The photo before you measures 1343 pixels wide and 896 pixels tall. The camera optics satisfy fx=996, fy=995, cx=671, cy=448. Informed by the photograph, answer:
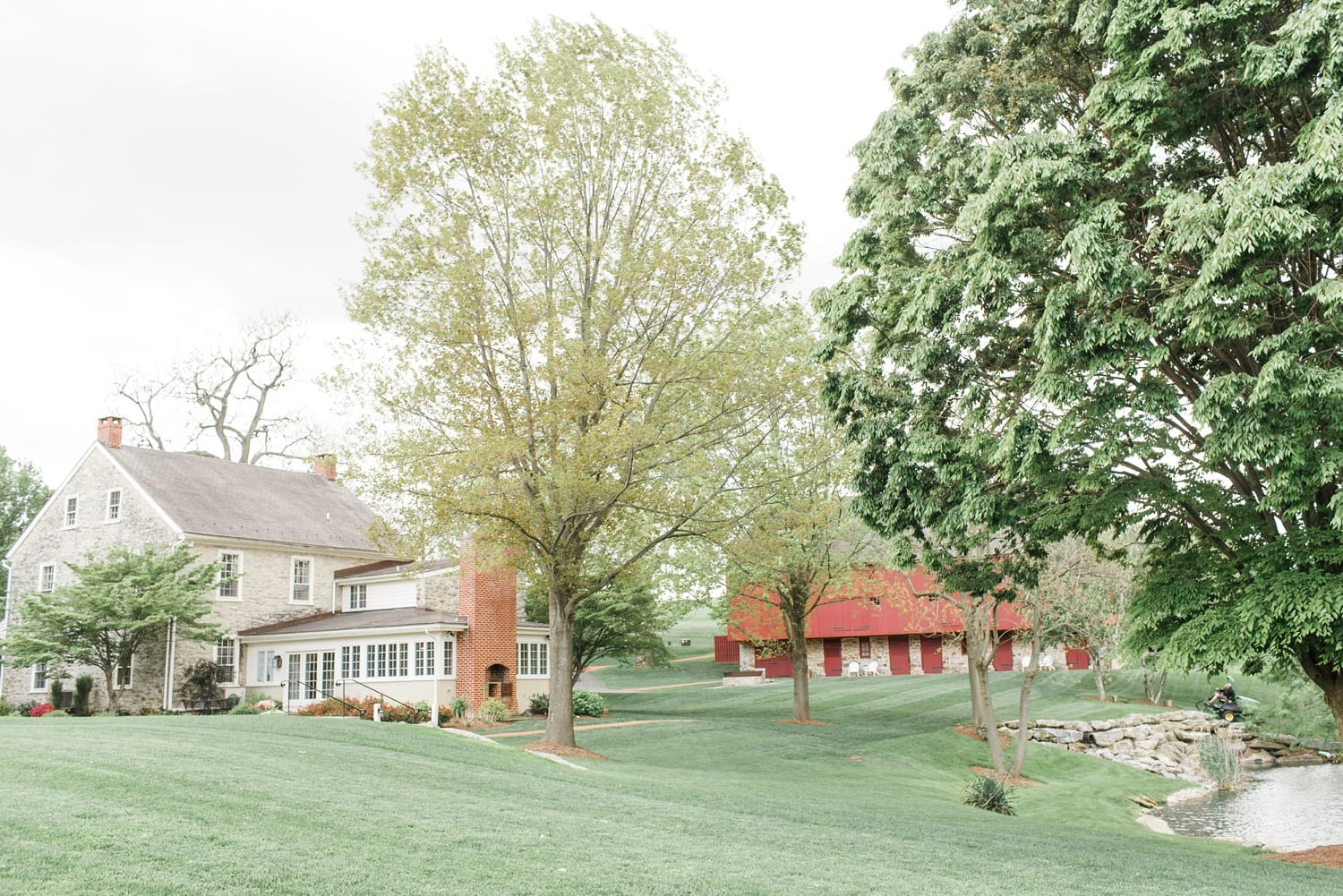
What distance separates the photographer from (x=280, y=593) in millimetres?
33469

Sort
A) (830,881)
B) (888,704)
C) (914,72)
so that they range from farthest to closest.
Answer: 1. (888,704)
2. (914,72)
3. (830,881)

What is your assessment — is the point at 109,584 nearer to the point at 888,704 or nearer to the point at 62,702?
the point at 62,702

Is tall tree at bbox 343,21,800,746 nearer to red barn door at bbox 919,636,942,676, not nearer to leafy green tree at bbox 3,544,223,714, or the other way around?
leafy green tree at bbox 3,544,223,714

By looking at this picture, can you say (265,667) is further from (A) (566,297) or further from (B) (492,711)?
(A) (566,297)

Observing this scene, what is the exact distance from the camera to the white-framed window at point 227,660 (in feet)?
103

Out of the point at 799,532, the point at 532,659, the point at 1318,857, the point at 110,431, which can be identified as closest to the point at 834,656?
the point at 532,659

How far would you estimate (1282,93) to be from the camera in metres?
10.3

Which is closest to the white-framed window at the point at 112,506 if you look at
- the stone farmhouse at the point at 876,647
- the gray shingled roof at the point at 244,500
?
the gray shingled roof at the point at 244,500

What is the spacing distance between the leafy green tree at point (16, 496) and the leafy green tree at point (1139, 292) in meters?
50.3

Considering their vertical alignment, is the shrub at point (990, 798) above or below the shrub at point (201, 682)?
below

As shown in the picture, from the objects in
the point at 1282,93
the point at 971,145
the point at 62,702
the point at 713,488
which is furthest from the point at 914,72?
the point at 62,702

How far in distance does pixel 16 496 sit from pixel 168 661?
2756cm

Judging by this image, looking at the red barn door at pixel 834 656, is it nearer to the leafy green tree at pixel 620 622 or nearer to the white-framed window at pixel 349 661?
the leafy green tree at pixel 620 622

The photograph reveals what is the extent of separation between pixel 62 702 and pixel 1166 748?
33559 mm
